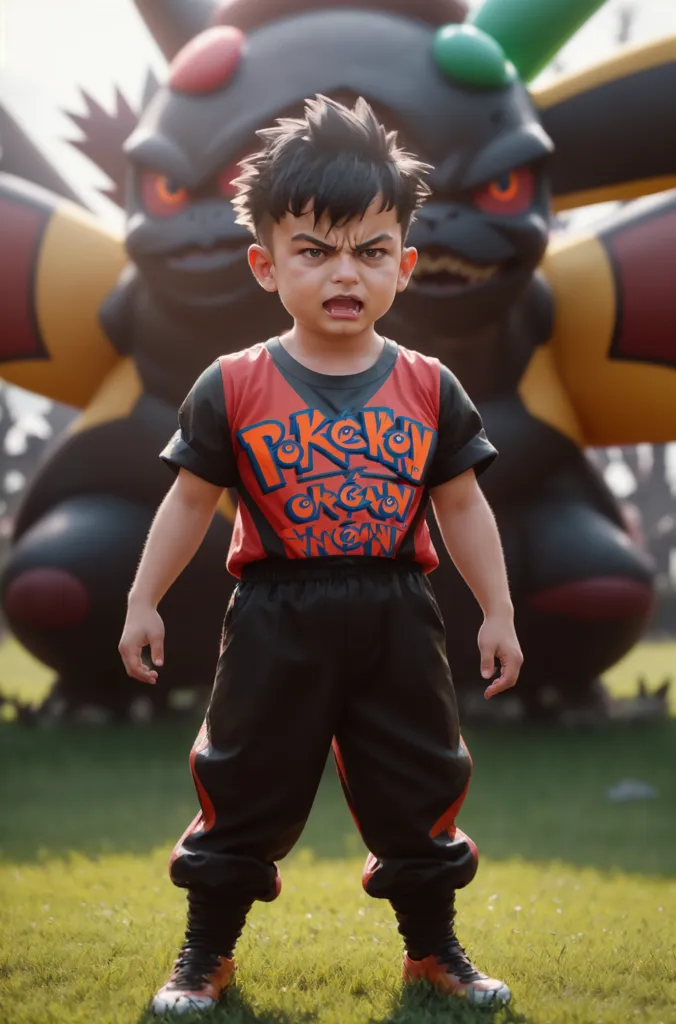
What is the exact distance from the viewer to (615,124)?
4.42 m

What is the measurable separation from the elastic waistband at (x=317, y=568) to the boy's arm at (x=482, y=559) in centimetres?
13

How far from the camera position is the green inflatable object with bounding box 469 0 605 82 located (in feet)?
14.1

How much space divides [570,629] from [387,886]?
2.88 metres

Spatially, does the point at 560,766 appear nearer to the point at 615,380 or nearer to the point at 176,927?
the point at 615,380

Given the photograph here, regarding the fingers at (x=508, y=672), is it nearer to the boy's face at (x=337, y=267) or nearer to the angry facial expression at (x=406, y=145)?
the boy's face at (x=337, y=267)

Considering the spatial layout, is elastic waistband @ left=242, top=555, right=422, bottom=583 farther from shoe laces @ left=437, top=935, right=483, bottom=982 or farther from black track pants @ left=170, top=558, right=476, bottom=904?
shoe laces @ left=437, top=935, right=483, bottom=982

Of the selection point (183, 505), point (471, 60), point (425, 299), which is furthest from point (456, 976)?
point (471, 60)

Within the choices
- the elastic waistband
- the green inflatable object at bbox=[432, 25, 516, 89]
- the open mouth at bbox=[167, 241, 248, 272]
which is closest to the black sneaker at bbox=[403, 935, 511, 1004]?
the elastic waistband

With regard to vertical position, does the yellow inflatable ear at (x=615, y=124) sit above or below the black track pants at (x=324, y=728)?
above

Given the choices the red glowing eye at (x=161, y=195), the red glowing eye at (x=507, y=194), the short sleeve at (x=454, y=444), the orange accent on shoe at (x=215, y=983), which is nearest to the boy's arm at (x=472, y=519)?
the short sleeve at (x=454, y=444)

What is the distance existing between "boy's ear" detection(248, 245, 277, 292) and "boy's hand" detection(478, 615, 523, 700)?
66 centimetres

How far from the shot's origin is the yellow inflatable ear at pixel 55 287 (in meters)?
4.89

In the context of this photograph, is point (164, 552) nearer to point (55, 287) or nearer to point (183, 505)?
point (183, 505)

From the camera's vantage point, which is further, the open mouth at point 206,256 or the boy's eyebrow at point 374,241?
the open mouth at point 206,256
